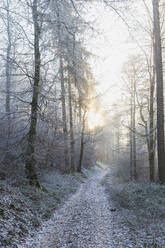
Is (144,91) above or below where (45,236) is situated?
above

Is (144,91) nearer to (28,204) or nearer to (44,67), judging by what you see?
(44,67)

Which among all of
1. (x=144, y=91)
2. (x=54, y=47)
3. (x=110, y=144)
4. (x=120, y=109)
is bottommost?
(x=110, y=144)

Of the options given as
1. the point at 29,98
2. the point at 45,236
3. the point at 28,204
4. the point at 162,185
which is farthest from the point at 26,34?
the point at 162,185

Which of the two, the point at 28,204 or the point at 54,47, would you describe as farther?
the point at 54,47

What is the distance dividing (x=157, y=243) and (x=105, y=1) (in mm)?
6304

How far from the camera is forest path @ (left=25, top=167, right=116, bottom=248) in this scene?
519cm

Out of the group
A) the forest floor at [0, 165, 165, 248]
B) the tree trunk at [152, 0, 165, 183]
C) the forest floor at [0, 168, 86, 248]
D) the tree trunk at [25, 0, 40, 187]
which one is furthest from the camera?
the tree trunk at [152, 0, 165, 183]

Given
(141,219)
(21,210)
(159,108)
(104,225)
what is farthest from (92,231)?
(159,108)

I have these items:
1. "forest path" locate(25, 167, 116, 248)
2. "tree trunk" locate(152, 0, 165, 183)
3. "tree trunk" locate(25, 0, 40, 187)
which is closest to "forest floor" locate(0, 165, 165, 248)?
"forest path" locate(25, 167, 116, 248)

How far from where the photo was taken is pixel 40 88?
891 centimetres

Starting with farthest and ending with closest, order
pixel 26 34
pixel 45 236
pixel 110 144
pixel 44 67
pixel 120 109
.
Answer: pixel 110 144 < pixel 120 109 < pixel 44 67 < pixel 26 34 < pixel 45 236

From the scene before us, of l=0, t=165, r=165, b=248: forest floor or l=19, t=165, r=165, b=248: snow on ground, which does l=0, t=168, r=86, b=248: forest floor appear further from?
l=19, t=165, r=165, b=248: snow on ground

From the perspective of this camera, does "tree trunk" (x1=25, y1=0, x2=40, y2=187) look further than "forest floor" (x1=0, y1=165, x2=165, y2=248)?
Yes

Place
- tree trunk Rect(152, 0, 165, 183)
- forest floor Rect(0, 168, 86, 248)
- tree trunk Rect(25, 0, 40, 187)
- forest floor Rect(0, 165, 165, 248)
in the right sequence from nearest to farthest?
forest floor Rect(0, 168, 86, 248) < forest floor Rect(0, 165, 165, 248) < tree trunk Rect(25, 0, 40, 187) < tree trunk Rect(152, 0, 165, 183)
